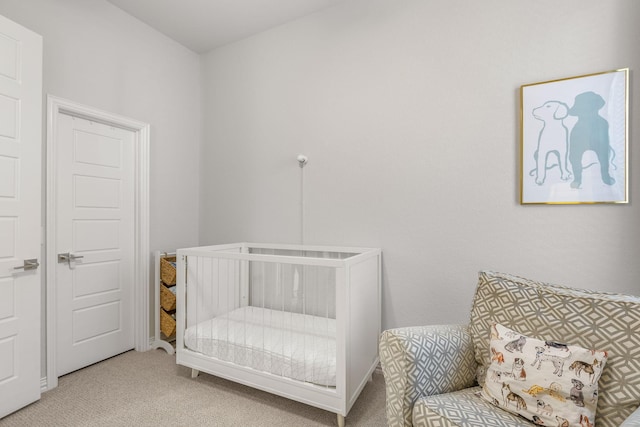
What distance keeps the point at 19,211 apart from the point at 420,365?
2.36 meters

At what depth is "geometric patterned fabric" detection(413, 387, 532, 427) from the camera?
112 centimetres

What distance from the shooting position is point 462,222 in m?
2.09

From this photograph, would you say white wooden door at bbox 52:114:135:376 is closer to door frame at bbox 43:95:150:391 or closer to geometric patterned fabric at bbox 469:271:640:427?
door frame at bbox 43:95:150:391

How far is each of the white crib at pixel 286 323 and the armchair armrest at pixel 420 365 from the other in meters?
0.39

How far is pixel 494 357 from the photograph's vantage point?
1.32m

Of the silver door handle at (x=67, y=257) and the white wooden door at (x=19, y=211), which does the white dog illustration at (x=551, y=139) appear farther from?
the silver door handle at (x=67, y=257)

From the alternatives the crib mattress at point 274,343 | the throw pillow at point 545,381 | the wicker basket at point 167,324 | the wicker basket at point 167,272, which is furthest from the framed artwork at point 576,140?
the wicker basket at point 167,324

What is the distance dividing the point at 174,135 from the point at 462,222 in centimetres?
266

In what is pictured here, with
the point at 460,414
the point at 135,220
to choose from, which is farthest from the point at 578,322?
the point at 135,220

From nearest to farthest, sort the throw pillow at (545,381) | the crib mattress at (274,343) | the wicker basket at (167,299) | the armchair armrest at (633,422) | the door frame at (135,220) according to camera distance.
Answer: the armchair armrest at (633,422), the throw pillow at (545,381), the crib mattress at (274,343), the door frame at (135,220), the wicker basket at (167,299)

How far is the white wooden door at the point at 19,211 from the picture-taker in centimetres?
180

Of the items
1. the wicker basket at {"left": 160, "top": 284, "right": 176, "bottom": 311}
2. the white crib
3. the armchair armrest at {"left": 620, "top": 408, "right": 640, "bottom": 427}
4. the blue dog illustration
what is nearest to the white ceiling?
the blue dog illustration

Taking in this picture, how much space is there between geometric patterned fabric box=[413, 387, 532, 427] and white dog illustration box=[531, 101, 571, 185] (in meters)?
1.31

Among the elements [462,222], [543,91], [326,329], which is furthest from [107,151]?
[543,91]
